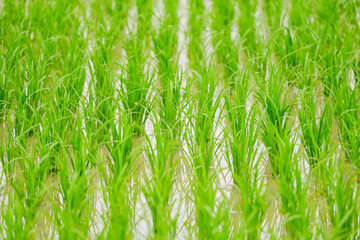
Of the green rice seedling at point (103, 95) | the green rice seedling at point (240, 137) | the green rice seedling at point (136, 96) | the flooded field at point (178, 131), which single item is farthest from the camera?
the green rice seedling at point (136, 96)

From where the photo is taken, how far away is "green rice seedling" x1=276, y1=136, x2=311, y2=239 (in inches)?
57.3

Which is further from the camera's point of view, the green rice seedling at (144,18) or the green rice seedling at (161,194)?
the green rice seedling at (144,18)

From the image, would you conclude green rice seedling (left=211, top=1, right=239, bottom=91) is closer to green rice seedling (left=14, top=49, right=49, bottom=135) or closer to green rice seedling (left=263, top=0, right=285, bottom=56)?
green rice seedling (left=263, top=0, right=285, bottom=56)

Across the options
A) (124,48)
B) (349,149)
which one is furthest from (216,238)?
(124,48)

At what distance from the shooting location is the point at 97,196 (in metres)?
1.75

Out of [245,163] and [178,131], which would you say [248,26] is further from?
[245,163]

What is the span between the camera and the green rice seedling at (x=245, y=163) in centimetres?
152

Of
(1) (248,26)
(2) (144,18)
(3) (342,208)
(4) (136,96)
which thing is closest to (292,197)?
(3) (342,208)

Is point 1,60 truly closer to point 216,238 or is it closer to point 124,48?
point 124,48

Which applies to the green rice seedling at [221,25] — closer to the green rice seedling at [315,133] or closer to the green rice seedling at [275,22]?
the green rice seedling at [275,22]

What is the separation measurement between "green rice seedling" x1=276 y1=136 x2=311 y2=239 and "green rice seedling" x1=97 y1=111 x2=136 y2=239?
46 cm

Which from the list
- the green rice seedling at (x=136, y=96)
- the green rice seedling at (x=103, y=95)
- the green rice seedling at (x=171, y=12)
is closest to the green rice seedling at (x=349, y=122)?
the green rice seedling at (x=136, y=96)

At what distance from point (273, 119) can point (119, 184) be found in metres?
0.64

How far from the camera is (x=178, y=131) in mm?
1906
